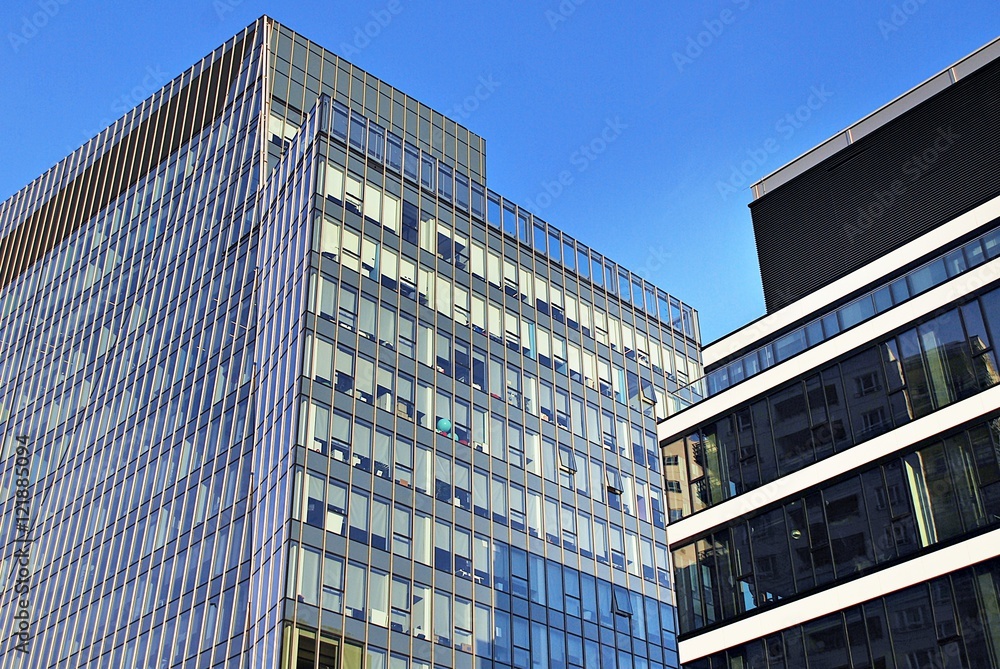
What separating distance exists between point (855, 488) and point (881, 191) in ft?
114

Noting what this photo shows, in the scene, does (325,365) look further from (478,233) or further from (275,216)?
(478,233)

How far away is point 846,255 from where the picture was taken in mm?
63875

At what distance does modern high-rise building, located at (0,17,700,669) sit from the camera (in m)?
58.2

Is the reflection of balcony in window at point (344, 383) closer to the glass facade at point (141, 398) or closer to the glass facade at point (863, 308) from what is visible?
the glass facade at point (141, 398)

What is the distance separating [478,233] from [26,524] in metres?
35.6

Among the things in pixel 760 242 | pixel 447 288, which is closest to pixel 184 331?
pixel 447 288

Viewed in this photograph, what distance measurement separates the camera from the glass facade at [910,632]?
2881 cm

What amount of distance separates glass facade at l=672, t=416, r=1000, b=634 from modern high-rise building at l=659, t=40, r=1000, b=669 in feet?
0.13

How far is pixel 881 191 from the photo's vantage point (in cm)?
6412

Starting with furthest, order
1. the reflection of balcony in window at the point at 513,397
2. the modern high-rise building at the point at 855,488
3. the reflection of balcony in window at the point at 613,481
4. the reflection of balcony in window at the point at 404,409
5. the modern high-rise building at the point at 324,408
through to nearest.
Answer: the reflection of balcony in window at the point at 613,481 < the reflection of balcony in window at the point at 513,397 < the reflection of balcony in window at the point at 404,409 < the modern high-rise building at the point at 324,408 < the modern high-rise building at the point at 855,488

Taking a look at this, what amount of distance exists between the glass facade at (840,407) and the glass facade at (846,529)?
122cm

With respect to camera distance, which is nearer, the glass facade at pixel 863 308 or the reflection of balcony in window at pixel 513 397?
the glass facade at pixel 863 308

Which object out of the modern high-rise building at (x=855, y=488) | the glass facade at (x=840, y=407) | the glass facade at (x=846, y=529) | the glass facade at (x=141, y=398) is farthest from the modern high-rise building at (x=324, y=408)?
the modern high-rise building at (x=855, y=488)

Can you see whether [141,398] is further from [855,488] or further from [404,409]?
[855,488]
